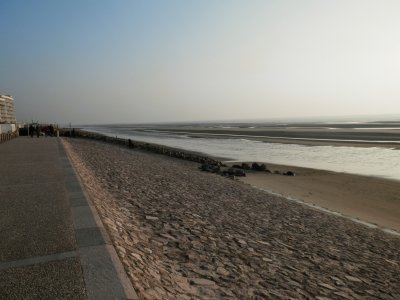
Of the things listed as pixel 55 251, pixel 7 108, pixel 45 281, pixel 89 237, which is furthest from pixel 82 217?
pixel 7 108

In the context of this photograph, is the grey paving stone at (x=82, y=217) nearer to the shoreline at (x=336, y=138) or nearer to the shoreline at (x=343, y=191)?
the shoreline at (x=343, y=191)

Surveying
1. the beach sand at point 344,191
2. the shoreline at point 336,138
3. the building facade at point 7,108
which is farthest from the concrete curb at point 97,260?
the building facade at point 7,108

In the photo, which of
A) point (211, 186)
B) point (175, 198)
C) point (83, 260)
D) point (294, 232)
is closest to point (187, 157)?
point (211, 186)

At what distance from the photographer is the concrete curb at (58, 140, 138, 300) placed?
376cm

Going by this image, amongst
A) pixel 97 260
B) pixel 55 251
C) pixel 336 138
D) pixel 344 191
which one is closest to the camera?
pixel 97 260

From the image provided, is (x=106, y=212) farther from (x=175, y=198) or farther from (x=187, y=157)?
(x=187, y=157)

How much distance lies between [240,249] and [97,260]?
3.40 meters

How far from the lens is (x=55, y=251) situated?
4879 mm

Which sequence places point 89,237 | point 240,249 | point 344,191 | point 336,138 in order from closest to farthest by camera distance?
point 89,237 → point 240,249 → point 344,191 → point 336,138

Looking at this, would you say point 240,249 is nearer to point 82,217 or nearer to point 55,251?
point 82,217

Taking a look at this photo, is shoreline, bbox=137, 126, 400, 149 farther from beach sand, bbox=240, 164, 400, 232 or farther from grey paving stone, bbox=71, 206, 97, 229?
grey paving stone, bbox=71, 206, 97, 229

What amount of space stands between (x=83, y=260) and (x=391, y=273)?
19.9 ft

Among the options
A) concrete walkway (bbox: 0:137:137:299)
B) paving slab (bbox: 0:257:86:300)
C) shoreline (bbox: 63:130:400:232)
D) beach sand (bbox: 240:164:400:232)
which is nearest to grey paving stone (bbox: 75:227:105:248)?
concrete walkway (bbox: 0:137:137:299)

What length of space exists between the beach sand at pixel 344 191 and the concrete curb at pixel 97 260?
31.6 ft
